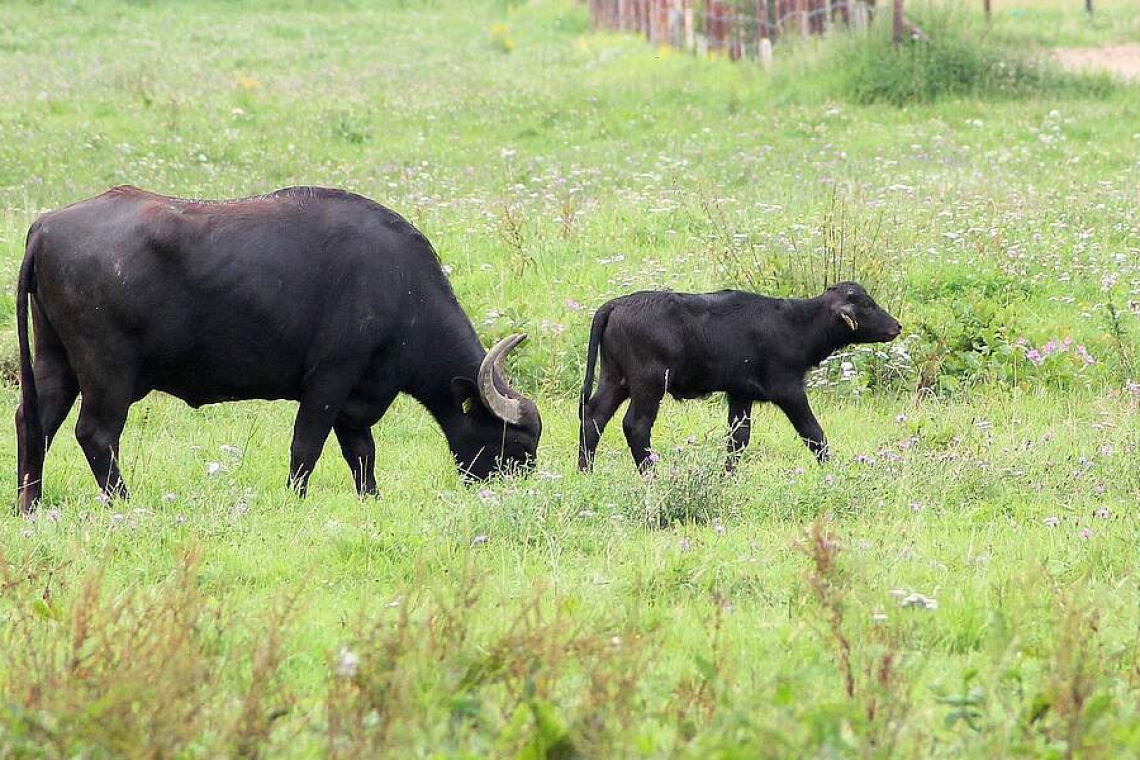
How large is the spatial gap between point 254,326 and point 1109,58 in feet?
67.6

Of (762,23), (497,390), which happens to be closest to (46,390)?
(497,390)

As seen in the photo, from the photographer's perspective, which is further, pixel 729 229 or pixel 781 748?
pixel 729 229

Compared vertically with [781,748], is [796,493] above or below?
below

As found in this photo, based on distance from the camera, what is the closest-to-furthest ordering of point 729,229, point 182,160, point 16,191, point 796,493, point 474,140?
point 796,493 → point 729,229 → point 16,191 → point 182,160 → point 474,140

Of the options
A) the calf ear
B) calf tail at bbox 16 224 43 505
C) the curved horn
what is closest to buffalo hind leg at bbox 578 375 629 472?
the curved horn

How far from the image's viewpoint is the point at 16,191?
15016 mm

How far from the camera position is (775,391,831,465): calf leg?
30.4 feet

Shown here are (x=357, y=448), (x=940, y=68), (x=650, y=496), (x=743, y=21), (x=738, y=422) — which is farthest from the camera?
(x=743, y=21)

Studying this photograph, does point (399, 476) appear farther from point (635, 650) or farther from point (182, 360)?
point (635, 650)

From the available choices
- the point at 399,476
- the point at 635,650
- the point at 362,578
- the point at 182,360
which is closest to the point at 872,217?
the point at 399,476

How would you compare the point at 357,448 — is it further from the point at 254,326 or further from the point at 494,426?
the point at 254,326

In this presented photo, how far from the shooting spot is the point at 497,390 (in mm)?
8781

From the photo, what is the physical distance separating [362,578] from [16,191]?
9894 millimetres

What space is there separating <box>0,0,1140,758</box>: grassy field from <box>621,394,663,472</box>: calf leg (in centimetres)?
20
